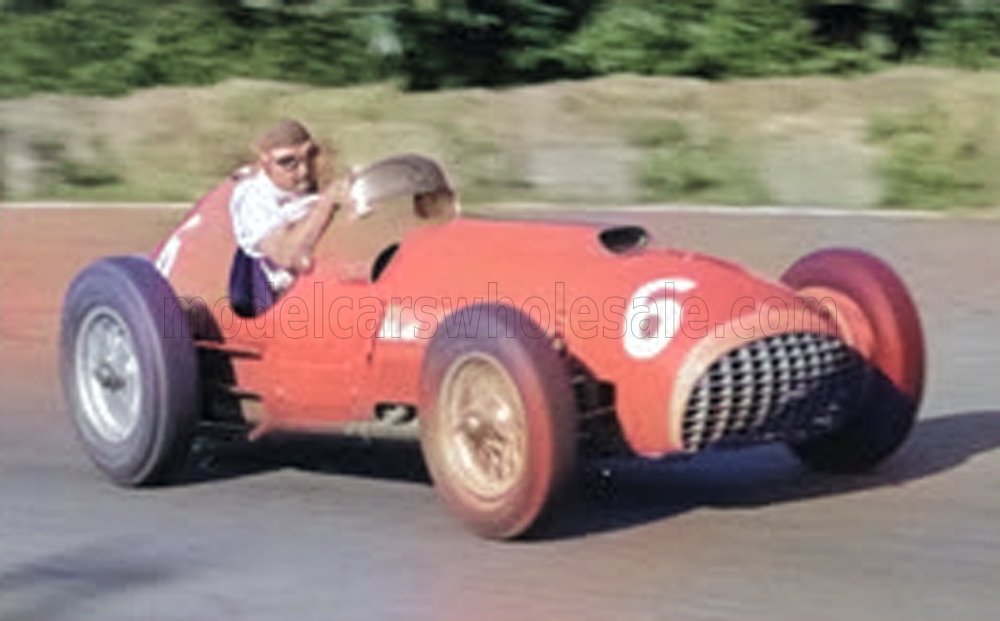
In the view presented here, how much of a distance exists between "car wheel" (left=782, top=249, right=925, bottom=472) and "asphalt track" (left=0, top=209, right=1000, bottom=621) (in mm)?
157

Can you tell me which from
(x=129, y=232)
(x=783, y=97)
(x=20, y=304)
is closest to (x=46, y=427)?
(x=20, y=304)

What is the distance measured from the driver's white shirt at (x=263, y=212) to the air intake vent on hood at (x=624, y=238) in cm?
130

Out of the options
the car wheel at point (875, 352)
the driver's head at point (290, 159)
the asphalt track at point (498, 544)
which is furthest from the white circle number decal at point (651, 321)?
the driver's head at point (290, 159)

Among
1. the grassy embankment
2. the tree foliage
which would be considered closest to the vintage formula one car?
the grassy embankment

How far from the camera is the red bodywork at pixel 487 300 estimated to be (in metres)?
7.47

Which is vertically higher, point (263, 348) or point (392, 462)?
point (263, 348)

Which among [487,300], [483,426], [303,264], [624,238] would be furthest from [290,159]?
[483,426]

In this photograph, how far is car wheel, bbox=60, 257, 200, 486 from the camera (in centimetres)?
852

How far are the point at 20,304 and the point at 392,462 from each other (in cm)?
523

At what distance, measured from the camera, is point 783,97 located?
56.1ft

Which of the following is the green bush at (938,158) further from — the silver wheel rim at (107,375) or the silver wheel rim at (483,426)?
the silver wheel rim at (483,426)

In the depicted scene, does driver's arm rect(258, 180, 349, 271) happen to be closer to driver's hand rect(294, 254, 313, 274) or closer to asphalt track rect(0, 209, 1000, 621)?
driver's hand rect(294, 254, 313, 274)

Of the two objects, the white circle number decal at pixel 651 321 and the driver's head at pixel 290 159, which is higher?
the driver's head at pixel 290 159

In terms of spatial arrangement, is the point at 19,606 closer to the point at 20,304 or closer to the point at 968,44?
the point at 20,304
